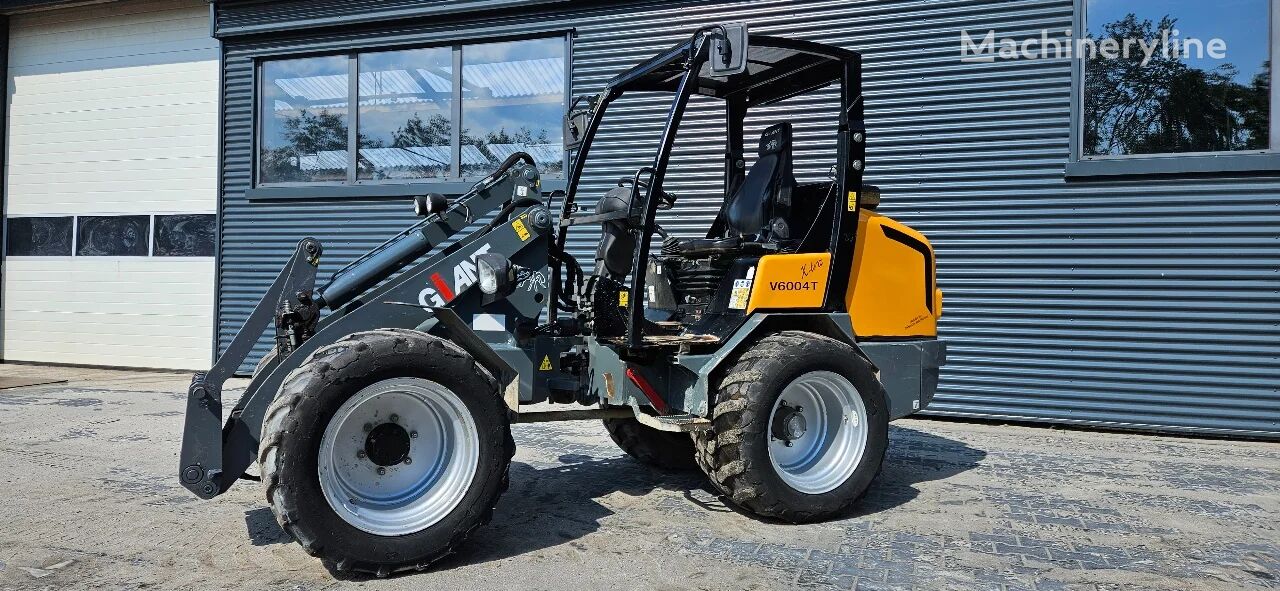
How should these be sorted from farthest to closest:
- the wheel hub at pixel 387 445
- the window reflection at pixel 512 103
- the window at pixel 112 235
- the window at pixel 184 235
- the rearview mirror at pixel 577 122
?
the window at pixel 112 235, the window at pixel 184 235, the window reflection at pixel 512 103, the rearview mirror at pixel 577 122, the wheel hub at pixel 387 445

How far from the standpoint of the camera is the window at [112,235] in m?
13.1

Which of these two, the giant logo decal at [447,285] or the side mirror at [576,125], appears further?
the side mirror at [576,125]

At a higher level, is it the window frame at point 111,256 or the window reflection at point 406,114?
the window reflection at point 406,114

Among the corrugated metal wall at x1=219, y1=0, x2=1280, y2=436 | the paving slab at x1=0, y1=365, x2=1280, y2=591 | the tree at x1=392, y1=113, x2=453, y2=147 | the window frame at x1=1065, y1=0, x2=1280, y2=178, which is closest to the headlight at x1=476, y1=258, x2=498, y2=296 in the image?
the paving slab at x1=0, y1=365, x2=1280, y2=591

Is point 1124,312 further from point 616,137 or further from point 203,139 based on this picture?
point 203,139

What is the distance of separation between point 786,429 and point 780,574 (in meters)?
1.29

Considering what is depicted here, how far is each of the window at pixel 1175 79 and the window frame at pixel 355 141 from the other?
557 cm

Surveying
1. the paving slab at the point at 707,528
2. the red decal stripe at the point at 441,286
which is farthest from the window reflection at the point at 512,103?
the red decal stripe at the point at 441,286

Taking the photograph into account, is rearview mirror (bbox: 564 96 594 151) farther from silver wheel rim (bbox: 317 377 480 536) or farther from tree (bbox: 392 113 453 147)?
tree (bbox: 392 113 453 147)

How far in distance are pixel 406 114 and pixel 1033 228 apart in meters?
7.44

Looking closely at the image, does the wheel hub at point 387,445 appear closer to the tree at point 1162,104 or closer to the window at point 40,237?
the tree at point 1162,104

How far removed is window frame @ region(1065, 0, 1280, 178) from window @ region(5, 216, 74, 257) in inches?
536
